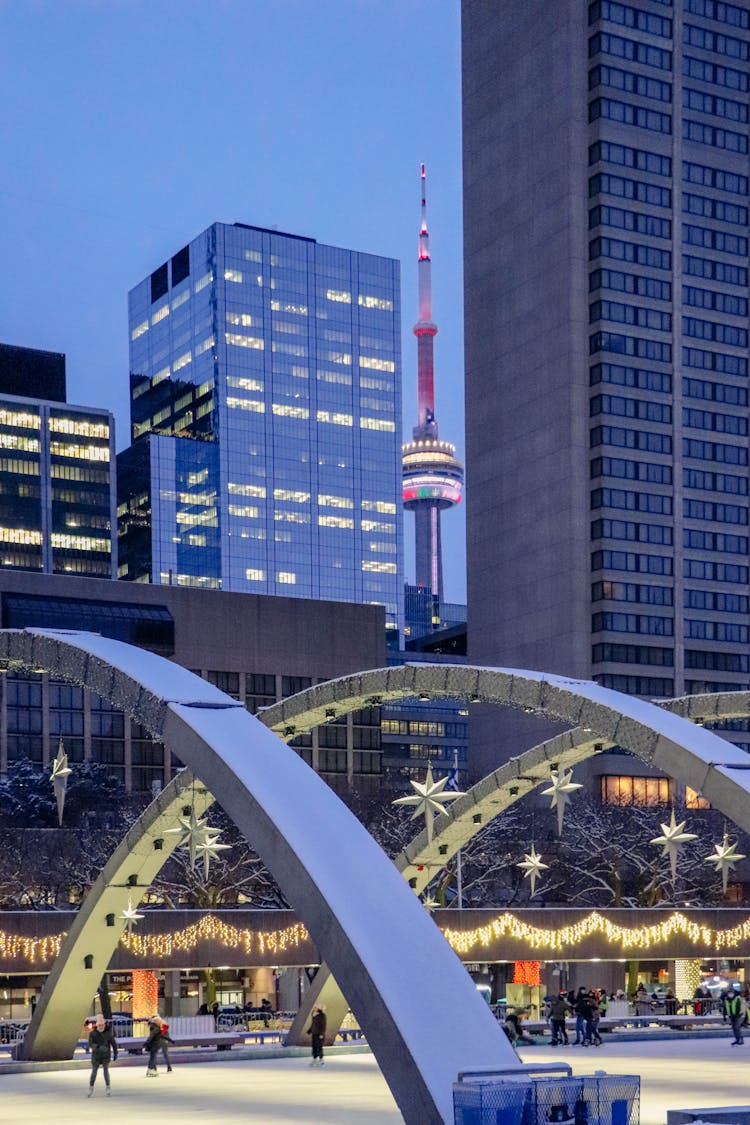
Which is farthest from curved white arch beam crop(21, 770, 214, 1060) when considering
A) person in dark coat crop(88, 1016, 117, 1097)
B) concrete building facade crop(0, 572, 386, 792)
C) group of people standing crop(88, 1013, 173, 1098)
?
concrete building facade crop(0, 572, 386, 792)

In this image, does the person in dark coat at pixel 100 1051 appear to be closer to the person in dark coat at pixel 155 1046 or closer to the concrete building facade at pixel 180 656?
the person in dark coat at pixel 155 1046

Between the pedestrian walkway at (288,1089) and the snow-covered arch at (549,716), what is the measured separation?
4.43m

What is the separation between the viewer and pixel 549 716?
32594mm

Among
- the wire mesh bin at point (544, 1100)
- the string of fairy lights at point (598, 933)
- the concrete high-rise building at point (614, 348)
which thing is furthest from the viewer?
the concrete high-rise building at point (614, 348)

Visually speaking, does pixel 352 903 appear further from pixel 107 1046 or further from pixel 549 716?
pixel 107 1046

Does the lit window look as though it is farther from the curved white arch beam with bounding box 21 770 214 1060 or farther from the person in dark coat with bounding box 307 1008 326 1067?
the curved white arch beam with bounding box 21 770 214 1060

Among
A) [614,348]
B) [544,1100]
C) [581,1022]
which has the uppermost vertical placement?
[614,348]

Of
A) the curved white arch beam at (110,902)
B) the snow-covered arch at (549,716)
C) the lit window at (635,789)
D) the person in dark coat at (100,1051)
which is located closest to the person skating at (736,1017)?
the snow-covered arch at (549,716)

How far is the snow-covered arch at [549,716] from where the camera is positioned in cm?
3027

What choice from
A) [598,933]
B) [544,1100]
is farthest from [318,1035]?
[598,933]

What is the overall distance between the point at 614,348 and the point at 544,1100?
138115 millimetres

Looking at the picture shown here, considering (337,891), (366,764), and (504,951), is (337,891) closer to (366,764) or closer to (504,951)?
(504,951)

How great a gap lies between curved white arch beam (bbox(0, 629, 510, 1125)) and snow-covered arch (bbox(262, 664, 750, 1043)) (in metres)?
6.50

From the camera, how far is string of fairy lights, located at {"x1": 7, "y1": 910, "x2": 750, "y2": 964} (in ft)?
192
